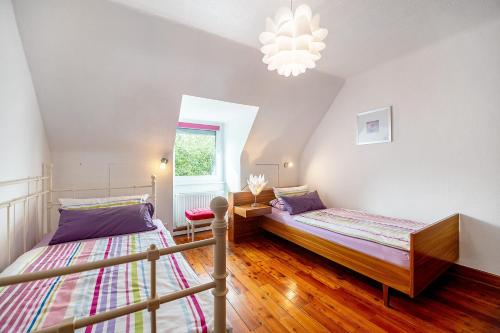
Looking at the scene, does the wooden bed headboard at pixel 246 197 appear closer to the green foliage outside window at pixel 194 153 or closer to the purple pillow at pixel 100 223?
the green foliage outside window at pixel 194 153

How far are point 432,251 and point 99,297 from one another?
2429mm

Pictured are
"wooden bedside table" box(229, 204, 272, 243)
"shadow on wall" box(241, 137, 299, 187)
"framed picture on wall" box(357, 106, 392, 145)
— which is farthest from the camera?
"shadow on wall" box(241, 137, 299, 187)

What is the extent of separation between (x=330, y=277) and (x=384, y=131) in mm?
1964

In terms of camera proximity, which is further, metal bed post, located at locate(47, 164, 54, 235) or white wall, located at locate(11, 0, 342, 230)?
metal bed post, located at locate(47, 164, 54, 235)

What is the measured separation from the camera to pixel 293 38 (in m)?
1.39

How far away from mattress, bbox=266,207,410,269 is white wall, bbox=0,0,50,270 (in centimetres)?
263

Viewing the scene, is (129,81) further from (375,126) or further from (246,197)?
(375,126)

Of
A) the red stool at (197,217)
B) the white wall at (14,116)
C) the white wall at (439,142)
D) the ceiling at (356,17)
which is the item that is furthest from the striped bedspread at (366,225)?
the white wall at (14,116)

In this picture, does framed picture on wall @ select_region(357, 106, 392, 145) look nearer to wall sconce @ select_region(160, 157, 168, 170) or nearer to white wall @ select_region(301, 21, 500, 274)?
white wall @ select_region(301, 21, 500, 274)

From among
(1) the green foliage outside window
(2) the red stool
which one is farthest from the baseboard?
(1) the green foliage outside window

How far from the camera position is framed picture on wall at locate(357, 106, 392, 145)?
283 centimetres

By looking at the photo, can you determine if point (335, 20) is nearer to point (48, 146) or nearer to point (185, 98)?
point (185, 98)

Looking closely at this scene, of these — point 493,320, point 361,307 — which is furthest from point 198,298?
point 493,320

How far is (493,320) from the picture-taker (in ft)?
5.36
